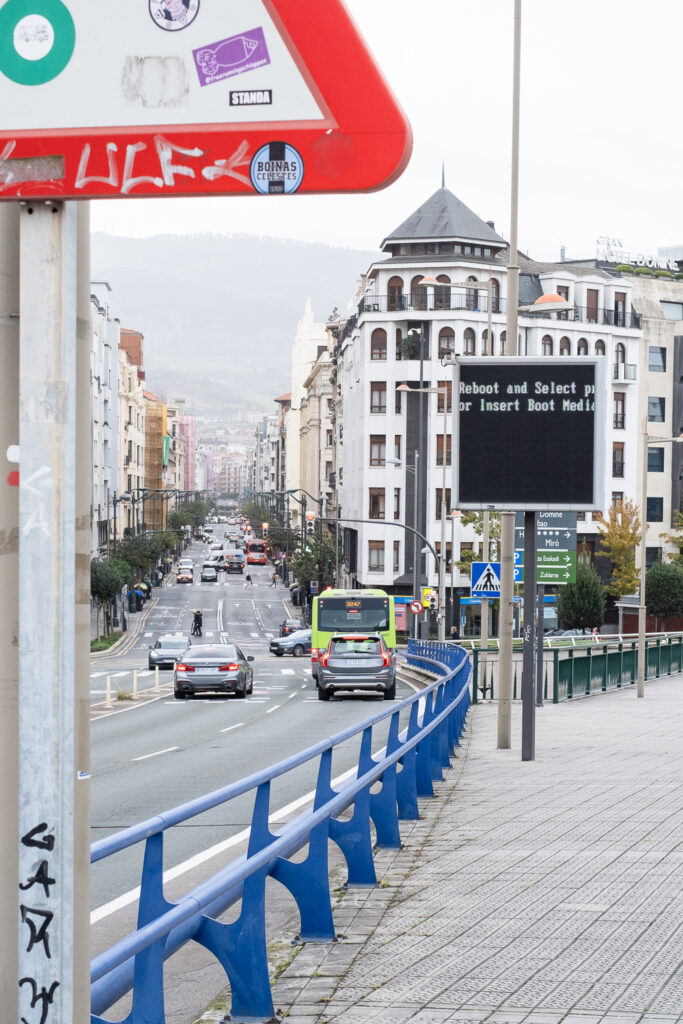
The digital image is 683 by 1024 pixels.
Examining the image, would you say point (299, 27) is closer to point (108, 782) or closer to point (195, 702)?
point (108, 782)

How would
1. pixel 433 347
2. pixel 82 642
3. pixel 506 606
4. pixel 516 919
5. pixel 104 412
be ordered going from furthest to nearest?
1. pixel 104 412
2. pixel 433 347
3. pixel 506 606
4. pixel 516 919
5. pixel 82 642

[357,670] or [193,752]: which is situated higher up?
[193,752]

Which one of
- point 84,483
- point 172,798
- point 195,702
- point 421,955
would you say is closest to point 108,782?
point 172,798

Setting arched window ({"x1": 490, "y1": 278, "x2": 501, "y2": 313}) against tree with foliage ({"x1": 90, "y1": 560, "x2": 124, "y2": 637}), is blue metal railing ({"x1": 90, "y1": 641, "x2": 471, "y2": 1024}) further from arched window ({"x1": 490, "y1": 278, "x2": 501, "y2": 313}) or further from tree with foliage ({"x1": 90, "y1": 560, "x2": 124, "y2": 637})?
arched window ({"x1": 490, "y1": 278, "x2": 501, "y2": 313})

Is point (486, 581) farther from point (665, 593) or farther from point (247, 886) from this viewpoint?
point (665, 593)

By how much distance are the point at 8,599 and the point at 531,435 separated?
1536cm

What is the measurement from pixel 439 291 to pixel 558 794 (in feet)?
243

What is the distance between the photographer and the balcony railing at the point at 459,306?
85625 mm

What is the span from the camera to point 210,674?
39.2 m

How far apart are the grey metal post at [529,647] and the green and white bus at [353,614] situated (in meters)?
32.4

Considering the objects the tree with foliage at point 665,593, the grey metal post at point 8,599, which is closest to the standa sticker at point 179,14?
the grey metal post at point 8,599

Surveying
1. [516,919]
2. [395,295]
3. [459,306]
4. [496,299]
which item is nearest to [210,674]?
[516,919]

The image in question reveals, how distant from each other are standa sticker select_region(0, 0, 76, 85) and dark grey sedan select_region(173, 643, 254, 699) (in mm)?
36373

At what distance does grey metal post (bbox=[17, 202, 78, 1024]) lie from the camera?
2773 mm
